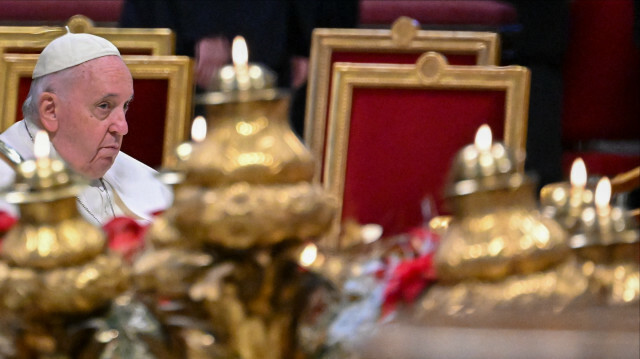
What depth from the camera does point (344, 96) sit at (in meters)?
2.21

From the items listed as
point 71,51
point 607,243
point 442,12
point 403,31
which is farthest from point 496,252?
point 442,12

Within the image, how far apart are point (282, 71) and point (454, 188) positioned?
75.5 inches

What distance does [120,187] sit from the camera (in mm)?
2158

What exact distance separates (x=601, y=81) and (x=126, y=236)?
88.2 inches

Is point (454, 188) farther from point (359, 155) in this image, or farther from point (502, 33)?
point (502, 33)

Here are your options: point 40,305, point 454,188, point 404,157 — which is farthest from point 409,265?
point 404,157

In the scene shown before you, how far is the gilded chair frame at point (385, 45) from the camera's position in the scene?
233 cm

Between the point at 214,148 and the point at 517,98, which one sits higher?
the point at 214,148

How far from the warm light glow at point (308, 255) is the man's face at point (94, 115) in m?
1.24

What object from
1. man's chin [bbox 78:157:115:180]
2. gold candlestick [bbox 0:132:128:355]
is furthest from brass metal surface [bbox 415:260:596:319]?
man's chin [bbox 78:157:115:180]

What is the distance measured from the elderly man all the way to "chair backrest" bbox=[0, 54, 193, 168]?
0.07 meters

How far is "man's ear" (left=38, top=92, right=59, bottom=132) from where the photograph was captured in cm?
215

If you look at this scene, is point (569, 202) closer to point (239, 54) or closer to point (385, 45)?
point (239, 54)

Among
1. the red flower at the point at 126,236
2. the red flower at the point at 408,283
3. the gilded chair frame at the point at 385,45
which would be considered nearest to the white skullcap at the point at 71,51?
the gilded chair frame at the point at 385,45
